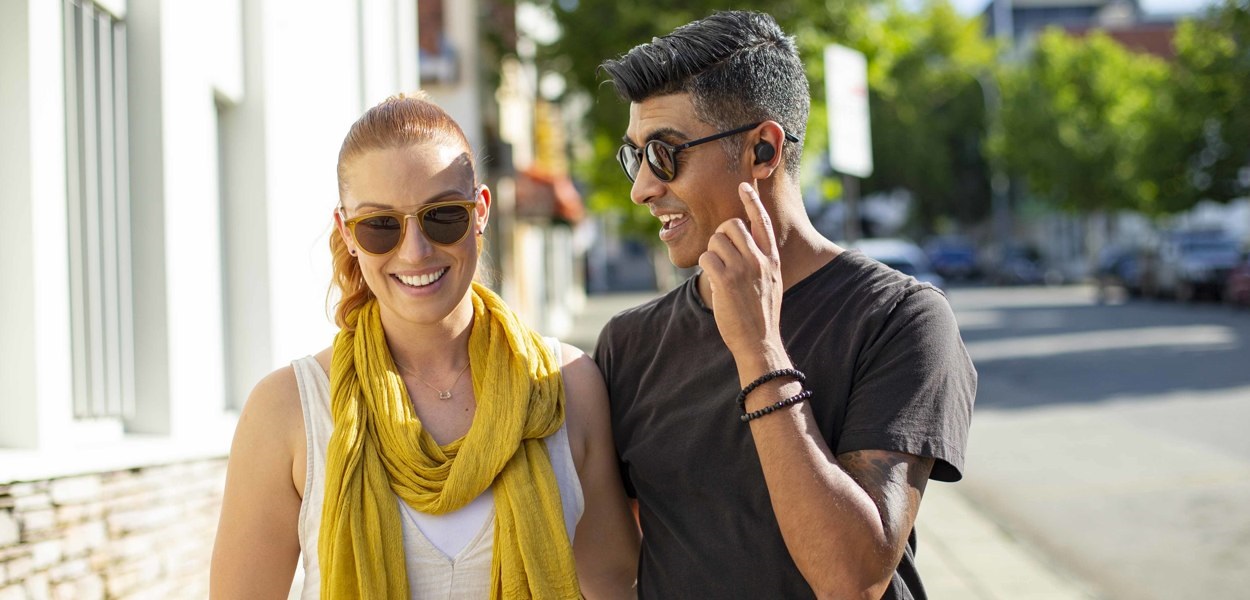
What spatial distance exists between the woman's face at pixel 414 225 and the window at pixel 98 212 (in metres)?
2.46

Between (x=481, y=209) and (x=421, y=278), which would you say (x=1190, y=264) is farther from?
(x=421, y=278)

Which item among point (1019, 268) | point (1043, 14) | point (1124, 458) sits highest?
point (1043, 14)

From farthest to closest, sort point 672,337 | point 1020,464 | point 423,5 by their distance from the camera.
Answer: point 423,5
point 1020,464
point 672,337

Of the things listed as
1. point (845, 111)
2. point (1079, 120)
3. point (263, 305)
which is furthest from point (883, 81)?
point (1079, 120)

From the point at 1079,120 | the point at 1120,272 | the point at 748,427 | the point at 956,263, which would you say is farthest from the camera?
the point at 956,263

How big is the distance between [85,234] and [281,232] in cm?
173

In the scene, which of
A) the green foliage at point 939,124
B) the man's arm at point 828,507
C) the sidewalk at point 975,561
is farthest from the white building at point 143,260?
the green foliage at point 939,124

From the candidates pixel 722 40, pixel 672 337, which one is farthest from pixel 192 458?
pixel 722 40

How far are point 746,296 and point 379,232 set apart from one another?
790 millimetres

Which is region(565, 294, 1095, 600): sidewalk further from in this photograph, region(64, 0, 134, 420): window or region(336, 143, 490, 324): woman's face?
region(336, 143, 490, 324): woman's face

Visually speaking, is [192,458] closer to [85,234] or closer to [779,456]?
[85,234]

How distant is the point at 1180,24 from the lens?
2964 centimetres

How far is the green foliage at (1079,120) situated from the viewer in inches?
1775

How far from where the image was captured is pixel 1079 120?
47.2 meters
